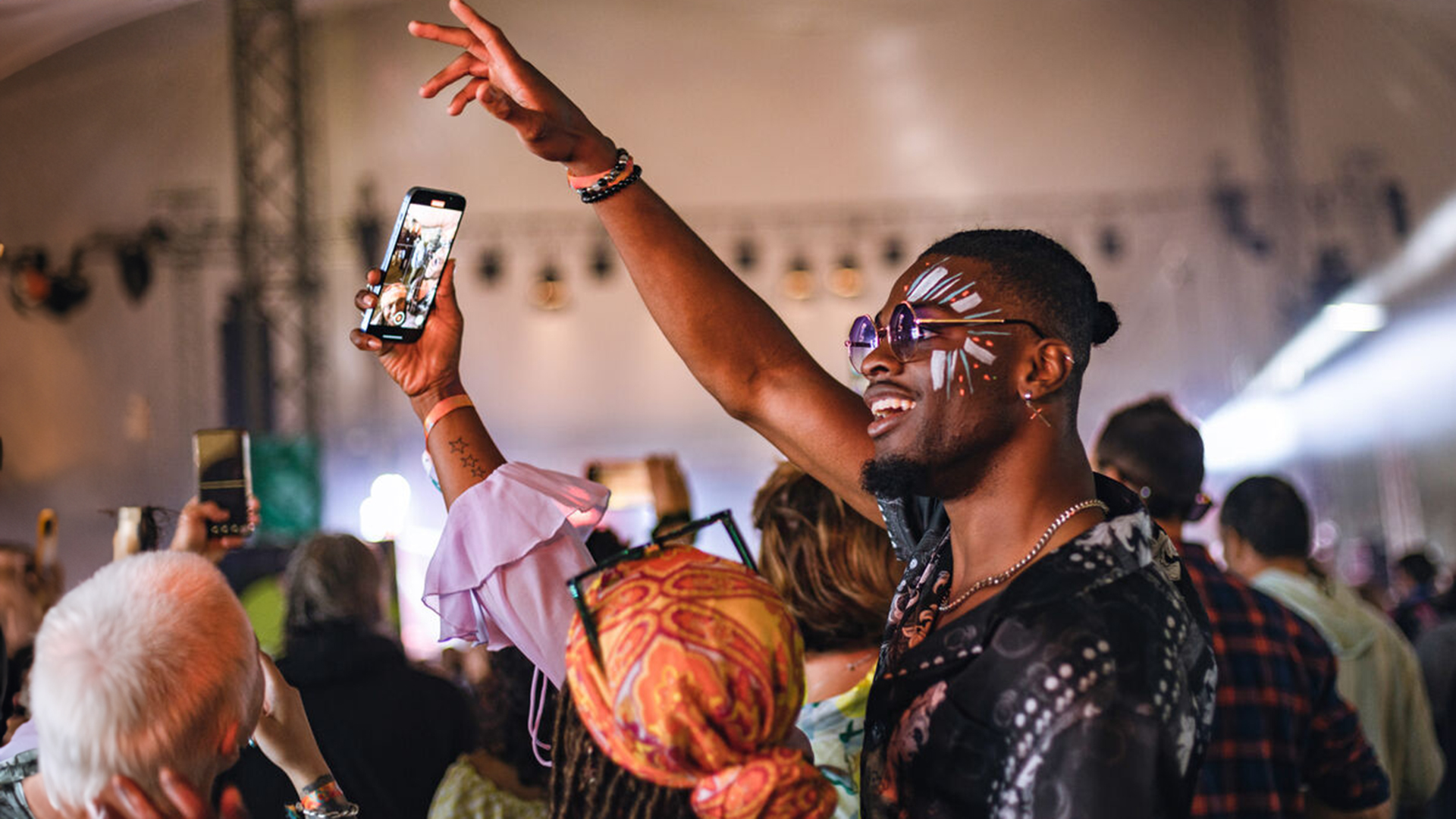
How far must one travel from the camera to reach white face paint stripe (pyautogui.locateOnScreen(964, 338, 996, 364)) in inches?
55.2

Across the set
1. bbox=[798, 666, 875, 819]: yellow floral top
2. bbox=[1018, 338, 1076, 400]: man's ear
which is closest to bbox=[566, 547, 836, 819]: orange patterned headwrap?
bbox=[1018, 338, 1076, 400]: man's ear

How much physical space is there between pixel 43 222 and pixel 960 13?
812 centimetres

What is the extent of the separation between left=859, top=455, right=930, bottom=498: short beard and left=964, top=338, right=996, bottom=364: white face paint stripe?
13 centimetres

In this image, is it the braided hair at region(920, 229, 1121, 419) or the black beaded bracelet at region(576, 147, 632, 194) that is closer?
the braided hair at region(920, 229, 1121, 419)

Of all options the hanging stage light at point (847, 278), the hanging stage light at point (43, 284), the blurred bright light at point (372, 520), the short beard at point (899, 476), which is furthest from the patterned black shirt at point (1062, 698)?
the hanging stage light at point (847, 278)

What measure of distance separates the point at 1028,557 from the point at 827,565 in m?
0.74

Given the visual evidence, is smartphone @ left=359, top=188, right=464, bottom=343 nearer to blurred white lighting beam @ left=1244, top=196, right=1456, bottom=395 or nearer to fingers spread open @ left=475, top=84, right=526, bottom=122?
fingers spread open @ left=475, top=84, right=526, bottom=122

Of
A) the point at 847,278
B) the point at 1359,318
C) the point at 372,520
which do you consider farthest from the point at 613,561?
the point at 1359,318

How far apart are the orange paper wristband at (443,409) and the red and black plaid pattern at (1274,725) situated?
4.42 feet

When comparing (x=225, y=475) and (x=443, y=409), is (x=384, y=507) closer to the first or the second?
(x=225, y=475)

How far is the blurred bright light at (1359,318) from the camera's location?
1116 cm

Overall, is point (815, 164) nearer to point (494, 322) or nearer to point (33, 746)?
point (494, 322)

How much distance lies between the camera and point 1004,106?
11.7m

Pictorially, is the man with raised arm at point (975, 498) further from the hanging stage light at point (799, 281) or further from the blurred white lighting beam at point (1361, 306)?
the blurred white lighting beam at point (1361, 306)
